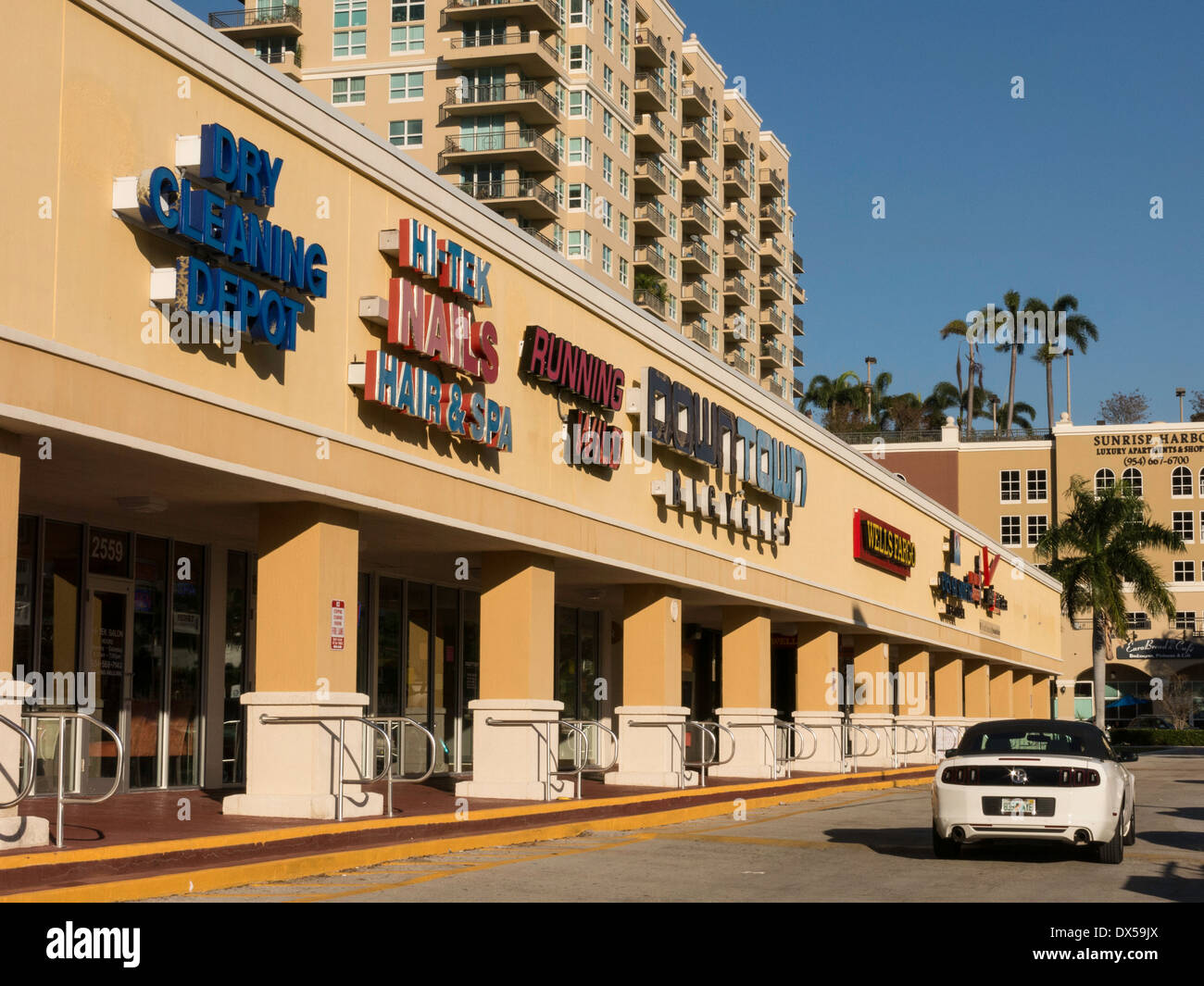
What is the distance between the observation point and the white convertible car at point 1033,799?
47.2 feet

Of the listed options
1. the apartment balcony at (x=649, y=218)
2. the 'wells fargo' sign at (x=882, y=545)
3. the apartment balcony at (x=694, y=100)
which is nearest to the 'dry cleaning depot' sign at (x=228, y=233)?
the 'wells fargo' sign at (x=882, y=545)

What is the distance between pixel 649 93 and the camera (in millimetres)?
83438

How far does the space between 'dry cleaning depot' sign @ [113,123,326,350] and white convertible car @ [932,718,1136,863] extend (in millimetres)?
7868

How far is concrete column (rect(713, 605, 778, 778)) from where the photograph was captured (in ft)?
95.1

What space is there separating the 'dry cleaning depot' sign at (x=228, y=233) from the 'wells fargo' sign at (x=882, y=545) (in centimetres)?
2350

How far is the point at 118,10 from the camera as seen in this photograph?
43.7ft

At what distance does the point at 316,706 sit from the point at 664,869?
13.3 ft

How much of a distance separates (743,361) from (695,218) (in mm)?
14172

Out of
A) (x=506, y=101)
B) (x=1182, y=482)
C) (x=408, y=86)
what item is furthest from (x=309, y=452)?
(x=1182, y=482)

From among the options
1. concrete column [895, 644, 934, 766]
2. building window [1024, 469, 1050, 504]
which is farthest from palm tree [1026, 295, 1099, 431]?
concrete column [895, 644, 934, 766]

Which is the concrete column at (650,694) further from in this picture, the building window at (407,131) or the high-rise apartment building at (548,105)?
the building window at (407,131)

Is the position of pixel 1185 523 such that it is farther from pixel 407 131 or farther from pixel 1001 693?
pixel 407 131

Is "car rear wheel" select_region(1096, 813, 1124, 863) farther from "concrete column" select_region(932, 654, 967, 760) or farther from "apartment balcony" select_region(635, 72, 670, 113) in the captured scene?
"apartment balcony" select_region(635, 72, 670, 113)
